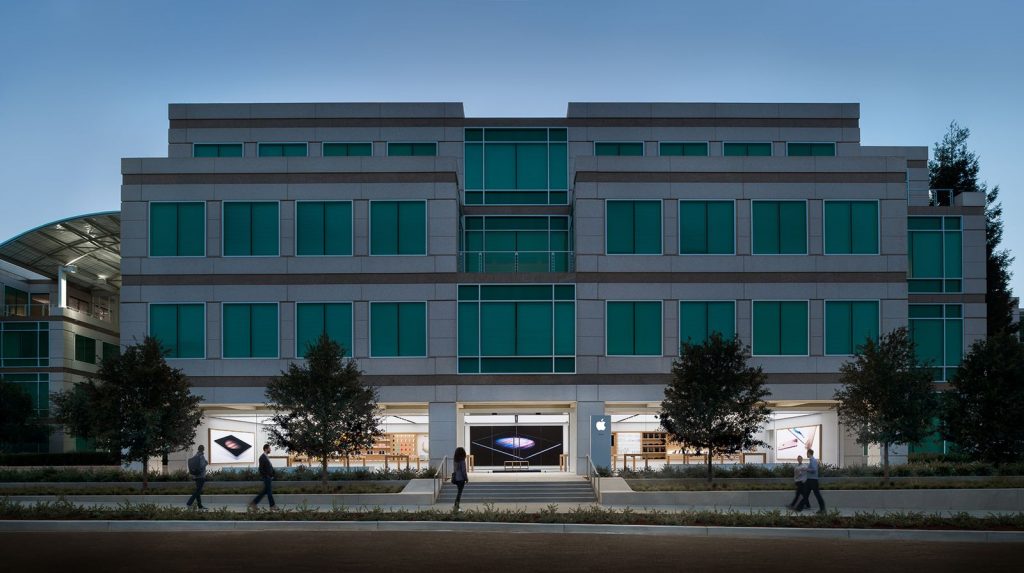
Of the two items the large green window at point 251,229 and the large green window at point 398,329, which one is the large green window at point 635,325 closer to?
the large green window at point 398,329

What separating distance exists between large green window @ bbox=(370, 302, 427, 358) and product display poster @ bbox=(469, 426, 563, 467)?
530 cm

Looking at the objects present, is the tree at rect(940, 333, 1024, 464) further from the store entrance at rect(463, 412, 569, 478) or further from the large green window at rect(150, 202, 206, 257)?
the large green window at rect(150, 202, 206, 257)

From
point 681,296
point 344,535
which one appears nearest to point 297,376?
point 344,535

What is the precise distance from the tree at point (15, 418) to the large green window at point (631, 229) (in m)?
31.4

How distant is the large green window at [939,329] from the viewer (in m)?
46.0

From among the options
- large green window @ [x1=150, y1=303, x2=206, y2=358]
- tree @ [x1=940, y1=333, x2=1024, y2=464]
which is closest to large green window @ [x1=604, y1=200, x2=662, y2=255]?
tree @ [x1=940, y1=333, x2=1024, y2=464]

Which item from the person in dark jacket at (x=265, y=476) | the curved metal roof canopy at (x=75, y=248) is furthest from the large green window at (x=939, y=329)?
the curved metal roof canopy at (x=75, y=248)

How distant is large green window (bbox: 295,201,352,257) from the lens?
4181 cm

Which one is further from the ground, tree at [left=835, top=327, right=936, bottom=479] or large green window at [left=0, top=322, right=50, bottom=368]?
large green window at [left=0, top=322, right=50, bottom=368]

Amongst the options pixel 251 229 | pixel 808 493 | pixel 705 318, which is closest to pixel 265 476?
pixel 808 493

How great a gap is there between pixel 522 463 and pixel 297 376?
560 inches

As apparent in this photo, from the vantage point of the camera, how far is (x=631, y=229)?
41.8 m

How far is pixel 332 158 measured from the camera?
42.0m

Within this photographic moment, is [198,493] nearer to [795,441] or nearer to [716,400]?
[716,400]
